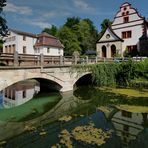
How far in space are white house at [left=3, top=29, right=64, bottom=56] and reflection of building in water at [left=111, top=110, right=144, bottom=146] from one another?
1313 inches

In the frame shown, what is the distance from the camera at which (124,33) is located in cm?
3509

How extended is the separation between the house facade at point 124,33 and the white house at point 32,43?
41.9ft

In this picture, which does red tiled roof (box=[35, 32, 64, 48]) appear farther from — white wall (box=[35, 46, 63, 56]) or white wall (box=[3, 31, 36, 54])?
white wall (box=[3, 31, 36, 54])

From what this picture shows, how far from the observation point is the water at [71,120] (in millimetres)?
9534

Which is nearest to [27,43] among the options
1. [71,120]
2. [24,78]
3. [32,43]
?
[32,43]

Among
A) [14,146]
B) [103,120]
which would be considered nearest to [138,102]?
[103,120]

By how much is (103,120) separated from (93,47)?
5121cm

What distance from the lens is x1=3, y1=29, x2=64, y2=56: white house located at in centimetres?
4553

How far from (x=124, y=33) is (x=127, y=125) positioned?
25679 mm

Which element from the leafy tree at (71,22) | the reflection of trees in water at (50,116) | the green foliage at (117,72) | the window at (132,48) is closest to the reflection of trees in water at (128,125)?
the reflection of trees in water at (50,116)

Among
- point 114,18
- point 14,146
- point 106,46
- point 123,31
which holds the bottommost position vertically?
point 14,146

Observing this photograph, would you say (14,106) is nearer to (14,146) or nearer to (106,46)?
(14,146)

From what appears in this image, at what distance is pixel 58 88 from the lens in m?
22.2

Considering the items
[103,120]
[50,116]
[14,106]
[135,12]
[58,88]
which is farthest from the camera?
[135,12]
